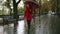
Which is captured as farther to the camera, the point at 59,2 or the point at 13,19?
the point at 59,2

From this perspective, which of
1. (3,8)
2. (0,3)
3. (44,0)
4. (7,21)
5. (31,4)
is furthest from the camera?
(44,0)

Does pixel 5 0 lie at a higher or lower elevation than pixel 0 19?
higher

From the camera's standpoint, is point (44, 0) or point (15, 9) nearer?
point (15, 9)

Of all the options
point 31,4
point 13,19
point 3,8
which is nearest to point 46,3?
point 3,8

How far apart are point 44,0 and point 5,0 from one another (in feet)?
178

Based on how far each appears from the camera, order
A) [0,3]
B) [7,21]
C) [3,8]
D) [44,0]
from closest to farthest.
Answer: [7,21] < [0,3] < [3,8] < [44,0]

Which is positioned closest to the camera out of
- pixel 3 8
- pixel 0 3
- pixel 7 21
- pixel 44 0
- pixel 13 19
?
pixel 7 21

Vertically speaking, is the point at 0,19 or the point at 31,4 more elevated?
the point at 31,4

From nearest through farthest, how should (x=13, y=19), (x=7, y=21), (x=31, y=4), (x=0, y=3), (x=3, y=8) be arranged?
(x=31, y=4)
(x=7, y=21)
(x=13, y=19)
(x=0, y=3)
(x=3, y=8)

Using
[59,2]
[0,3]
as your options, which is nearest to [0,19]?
[0,3]

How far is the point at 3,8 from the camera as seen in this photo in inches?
1291

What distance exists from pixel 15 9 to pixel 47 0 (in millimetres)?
59014

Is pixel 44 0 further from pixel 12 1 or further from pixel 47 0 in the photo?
pixel 12 1

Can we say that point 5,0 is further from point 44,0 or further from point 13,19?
point 44,0
